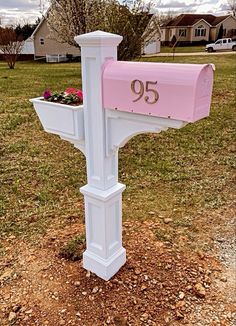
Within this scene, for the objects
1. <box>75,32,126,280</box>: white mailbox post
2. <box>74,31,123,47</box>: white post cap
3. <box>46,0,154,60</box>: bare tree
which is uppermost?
<box>46,0,154,60</box>: bare tree

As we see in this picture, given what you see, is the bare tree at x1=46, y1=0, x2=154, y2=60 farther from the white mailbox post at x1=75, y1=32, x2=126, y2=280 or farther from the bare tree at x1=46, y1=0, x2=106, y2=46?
the white mailbox post at x1=75, y1=32, x2=126, y2=280

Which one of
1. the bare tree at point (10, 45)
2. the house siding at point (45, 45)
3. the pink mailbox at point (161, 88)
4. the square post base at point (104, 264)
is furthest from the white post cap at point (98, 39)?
the house siding at point (45, 45)

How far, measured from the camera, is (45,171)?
166 inches

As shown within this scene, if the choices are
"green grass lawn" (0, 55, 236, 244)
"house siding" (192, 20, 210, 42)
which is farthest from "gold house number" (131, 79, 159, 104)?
"house siding" (192, 20, 210, 42)

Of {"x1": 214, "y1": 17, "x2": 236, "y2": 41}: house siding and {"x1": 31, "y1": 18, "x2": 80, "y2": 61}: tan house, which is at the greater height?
{"x1": 214, "y1": 17, "x2": 236, "y2": 41}: house siding

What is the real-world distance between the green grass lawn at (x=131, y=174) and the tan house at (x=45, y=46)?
18.4m

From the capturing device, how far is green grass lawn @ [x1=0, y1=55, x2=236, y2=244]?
10.6 feet

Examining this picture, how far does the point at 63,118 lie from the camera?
6.63 feet

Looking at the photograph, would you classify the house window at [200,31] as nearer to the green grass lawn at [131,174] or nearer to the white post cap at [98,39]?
the green grass lawn at [131,174]

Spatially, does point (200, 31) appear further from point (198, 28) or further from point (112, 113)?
point (112, 113)

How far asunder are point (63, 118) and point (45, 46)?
24594 millimetres

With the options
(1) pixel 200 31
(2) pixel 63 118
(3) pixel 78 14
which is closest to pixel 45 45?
(3) pixel 78 14

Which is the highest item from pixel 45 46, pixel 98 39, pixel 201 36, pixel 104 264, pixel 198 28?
pixel 198 28

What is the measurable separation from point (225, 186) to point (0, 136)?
148 inches
